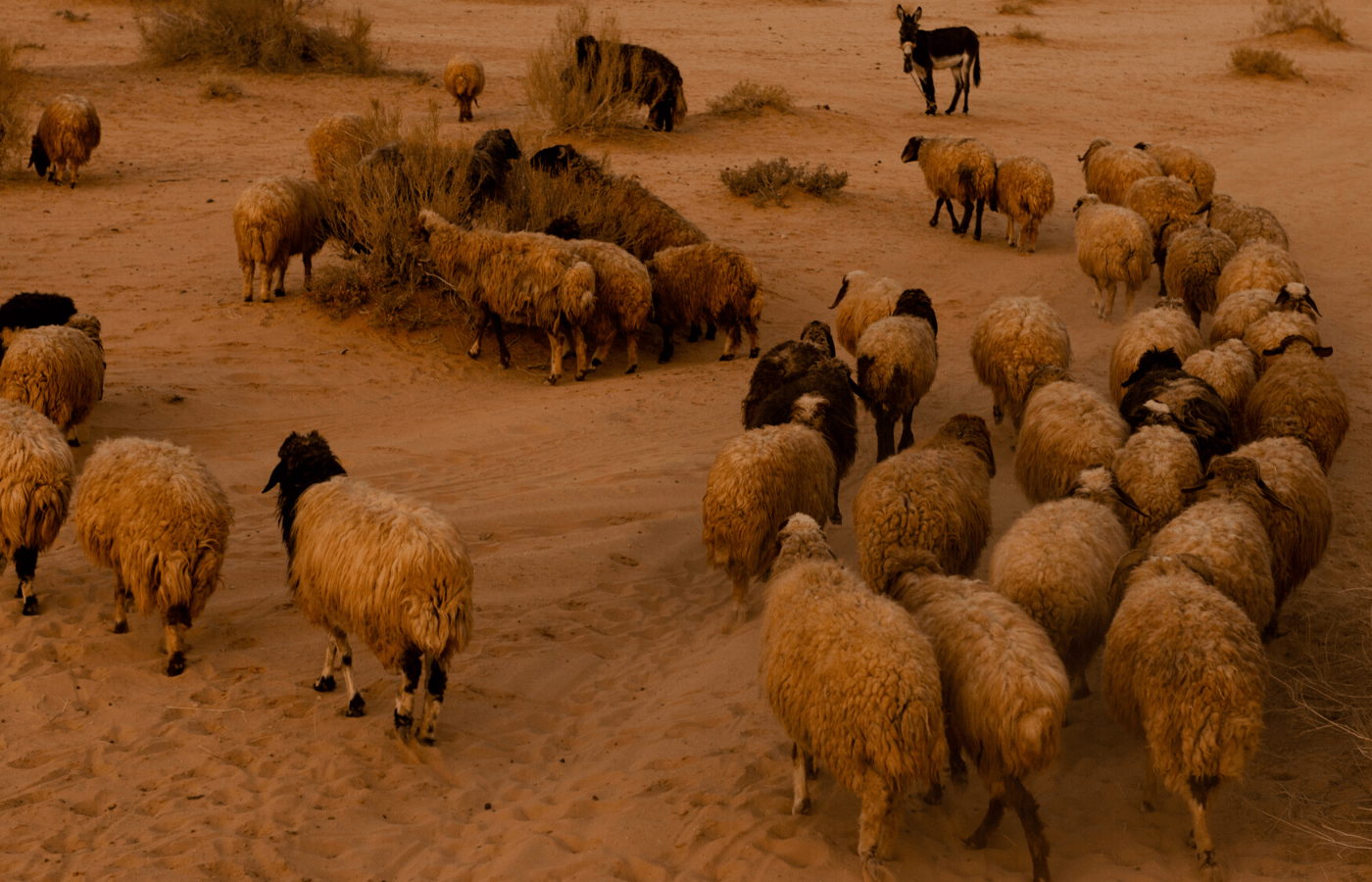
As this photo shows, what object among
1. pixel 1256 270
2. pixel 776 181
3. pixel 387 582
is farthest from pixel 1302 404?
pixel 776 181

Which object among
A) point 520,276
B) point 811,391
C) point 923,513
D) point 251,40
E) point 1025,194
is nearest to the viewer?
point 923,513

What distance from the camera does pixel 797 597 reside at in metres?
5.15

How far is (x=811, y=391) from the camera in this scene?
810 centimetres

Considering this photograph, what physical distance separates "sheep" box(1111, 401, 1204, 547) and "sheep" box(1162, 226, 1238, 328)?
457 centimetres

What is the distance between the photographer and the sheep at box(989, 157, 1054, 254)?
46.7ft

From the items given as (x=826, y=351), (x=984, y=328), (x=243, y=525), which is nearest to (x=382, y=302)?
(x=243, y=525)

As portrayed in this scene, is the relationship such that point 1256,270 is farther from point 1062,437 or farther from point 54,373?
point 54,373

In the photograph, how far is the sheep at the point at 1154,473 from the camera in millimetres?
6602

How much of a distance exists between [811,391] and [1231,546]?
10.2 ft

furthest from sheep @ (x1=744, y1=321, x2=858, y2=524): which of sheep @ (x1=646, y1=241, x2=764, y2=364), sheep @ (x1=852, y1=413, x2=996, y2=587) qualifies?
sheep @ (x1=646, y1=241, x2=764, y2=364)

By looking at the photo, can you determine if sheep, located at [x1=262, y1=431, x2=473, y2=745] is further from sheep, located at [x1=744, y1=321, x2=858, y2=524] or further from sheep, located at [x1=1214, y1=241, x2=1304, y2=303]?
sheep, located at [x1=1214, y1=241, x2=1304, y2=303]

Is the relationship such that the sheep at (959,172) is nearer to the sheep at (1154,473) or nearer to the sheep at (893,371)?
the sheep at (893,371)

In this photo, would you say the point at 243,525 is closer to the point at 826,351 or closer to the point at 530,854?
the point at 530,854

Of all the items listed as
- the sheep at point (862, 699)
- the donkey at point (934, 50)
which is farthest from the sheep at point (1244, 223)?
the donkey at point (934, 50)
